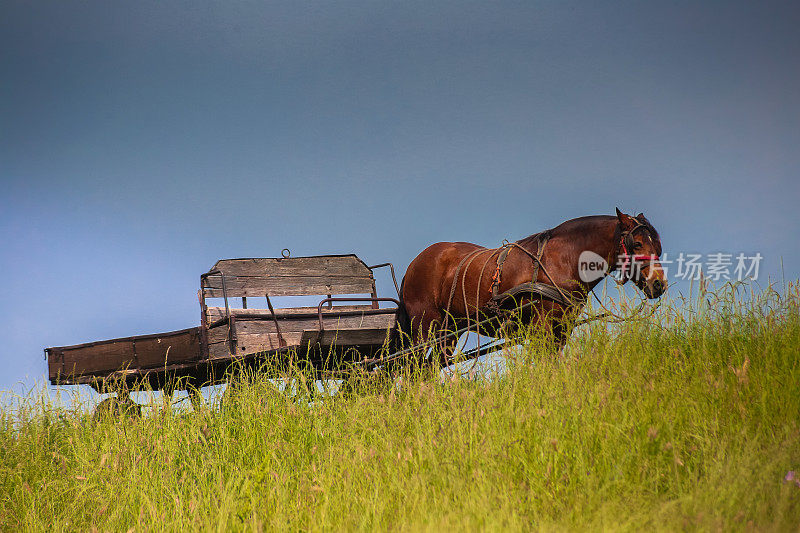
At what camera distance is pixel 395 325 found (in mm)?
9062

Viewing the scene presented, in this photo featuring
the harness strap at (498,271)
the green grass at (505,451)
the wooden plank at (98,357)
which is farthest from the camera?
the wooden plank at (98,357)

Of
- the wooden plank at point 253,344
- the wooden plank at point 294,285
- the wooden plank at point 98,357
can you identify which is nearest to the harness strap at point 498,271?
the wooden plank at point 253,344

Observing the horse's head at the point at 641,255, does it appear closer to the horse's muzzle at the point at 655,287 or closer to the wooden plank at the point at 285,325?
the horse's muzzle at the point at 655,287

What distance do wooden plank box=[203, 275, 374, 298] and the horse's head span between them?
473cm

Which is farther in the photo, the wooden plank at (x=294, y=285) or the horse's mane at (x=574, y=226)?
the wooden plank at (x=294, y=285)

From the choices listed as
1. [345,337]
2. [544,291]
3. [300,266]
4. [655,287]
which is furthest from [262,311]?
[655,287]

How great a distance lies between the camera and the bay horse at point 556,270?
6.24 m

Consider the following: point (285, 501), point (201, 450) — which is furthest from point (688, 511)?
point (201, 450)

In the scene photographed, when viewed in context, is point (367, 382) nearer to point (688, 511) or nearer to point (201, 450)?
point (201, 450)

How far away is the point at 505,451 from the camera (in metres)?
3.44

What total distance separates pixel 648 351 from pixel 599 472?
1857 millimetres

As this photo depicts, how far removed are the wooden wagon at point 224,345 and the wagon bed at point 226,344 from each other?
0.01m

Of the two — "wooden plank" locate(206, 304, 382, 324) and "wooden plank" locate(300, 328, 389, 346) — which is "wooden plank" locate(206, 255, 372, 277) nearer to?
"wooden plank" locate(206, 304, 382, 324)

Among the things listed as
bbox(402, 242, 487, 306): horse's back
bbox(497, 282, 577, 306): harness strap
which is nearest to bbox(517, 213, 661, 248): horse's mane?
bbox(497, 282, 577, 306): harness strap
